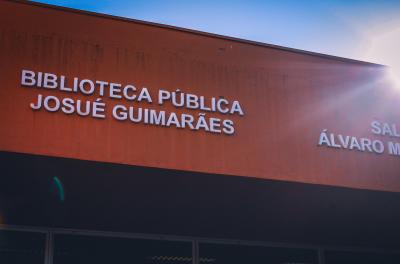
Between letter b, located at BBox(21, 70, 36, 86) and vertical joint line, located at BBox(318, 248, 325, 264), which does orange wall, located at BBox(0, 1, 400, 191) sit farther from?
vertical joint line, located at BBox(318, 248, 325, 264)

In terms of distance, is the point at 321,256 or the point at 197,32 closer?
the point at 197,32

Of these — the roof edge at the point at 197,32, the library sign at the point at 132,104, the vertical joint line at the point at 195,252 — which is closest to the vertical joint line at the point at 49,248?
the vertical joint line at the point at 195,252

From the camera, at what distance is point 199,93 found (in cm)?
975

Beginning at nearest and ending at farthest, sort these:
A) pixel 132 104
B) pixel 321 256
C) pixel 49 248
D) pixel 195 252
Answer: pixel 132 104
pixel 49 248
pixel 195 252
pixel 321 256

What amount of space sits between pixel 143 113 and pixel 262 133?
187 centimetres

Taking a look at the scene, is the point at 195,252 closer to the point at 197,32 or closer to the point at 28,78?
the point at 197,32

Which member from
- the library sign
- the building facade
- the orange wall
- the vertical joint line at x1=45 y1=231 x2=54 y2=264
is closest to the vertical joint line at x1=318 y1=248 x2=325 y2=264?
the building facade

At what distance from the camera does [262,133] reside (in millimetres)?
9898

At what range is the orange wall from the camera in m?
8.73

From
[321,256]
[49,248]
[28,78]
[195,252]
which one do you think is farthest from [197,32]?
[321,256]

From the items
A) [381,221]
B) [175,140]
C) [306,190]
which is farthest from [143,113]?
[381,221]

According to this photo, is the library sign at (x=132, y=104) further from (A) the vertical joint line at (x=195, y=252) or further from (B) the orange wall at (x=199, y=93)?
(A) the vertical joint line at (x=195, y=252)

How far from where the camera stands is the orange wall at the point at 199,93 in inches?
344

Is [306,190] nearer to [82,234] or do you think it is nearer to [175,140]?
[175,140]
